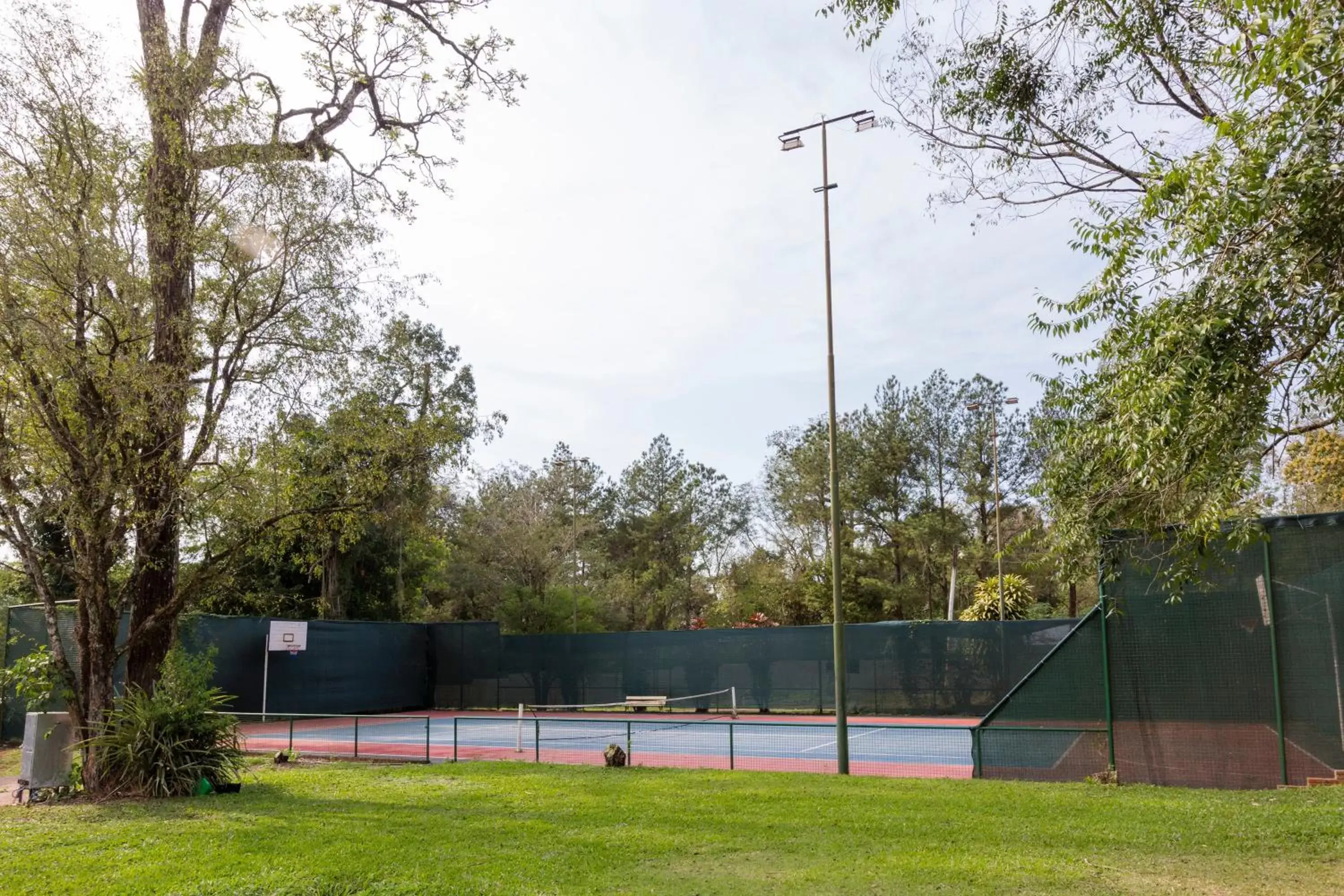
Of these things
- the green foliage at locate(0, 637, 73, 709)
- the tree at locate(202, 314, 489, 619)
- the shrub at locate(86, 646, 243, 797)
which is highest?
the tree at locate(202, 314, 489, 619)

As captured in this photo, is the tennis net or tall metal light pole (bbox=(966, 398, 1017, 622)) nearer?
the tennis net

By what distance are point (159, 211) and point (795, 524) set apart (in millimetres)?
39616

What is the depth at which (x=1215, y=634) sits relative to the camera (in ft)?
36.7

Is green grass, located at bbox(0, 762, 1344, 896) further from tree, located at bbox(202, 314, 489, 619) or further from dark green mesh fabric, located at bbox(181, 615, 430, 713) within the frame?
dark green mesh fabric, located at bbox(181, 615, 430, 713)

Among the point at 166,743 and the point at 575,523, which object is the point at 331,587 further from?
the point at 166,743

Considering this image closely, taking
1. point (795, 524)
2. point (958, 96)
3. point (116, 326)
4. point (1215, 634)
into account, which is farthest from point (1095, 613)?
point (795, 524)

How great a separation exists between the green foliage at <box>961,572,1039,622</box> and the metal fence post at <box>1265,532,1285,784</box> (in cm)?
2045

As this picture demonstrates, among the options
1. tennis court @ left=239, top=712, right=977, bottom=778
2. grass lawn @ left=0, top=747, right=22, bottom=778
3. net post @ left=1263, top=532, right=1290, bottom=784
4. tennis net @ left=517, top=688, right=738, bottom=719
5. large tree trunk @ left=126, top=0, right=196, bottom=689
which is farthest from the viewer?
tennis net @ left=517, top=688, right=738, bottom=719

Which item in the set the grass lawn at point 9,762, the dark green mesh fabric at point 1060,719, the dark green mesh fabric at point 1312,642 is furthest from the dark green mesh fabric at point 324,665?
the dark green mesh fabric at point 1312,642

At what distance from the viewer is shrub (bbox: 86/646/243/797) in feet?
39.7

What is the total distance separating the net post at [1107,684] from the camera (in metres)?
11.7

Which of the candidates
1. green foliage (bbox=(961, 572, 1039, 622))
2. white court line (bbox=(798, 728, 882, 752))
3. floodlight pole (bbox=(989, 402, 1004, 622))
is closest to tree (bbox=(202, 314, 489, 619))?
white court line (bbox=(798, 728, 882, 752))

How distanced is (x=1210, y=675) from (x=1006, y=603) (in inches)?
863

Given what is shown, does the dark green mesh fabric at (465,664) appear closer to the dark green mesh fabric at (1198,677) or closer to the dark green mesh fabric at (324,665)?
the dark green mesh fabric at (324,665)
